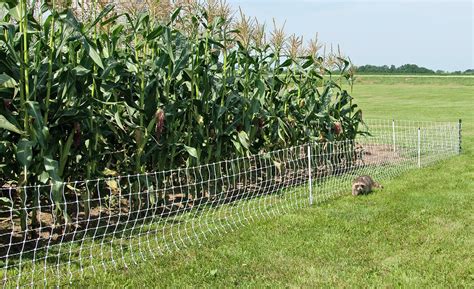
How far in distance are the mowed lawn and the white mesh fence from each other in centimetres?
35

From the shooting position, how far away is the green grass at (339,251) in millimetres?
4504

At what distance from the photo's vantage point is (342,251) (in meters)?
5.22

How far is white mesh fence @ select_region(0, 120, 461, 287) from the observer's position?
491 cm

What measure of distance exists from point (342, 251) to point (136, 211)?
239 centimetres

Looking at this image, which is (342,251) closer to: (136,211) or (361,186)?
(136,211)

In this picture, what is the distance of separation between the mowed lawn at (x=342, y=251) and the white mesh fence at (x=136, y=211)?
0.35m

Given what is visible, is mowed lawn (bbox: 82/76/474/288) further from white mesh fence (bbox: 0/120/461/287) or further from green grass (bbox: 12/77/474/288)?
white mesh fence (bbox: 0/120/461/287)

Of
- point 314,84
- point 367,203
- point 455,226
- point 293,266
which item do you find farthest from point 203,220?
point 314,84

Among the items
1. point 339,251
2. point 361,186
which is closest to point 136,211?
point 339,251

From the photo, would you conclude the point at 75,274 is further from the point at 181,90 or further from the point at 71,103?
the point at 181,90

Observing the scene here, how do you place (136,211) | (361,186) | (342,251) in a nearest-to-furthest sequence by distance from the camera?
(342,251), (136,211), (361,186)

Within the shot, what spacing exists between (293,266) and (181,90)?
3265mm

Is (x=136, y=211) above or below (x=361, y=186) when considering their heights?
above

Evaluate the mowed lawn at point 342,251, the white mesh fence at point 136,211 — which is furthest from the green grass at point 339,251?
the white mesh fence at point 136,211
